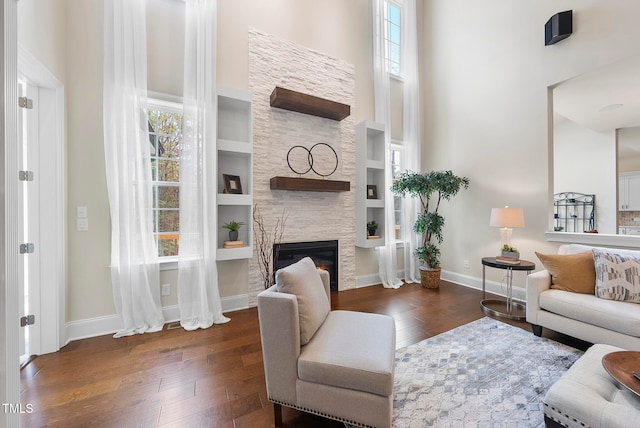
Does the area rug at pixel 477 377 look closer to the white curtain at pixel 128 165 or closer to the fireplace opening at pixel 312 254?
the fireplace opening at pixel 312 254

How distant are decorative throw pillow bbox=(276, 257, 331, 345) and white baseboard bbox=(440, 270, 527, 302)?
3328 millimetres

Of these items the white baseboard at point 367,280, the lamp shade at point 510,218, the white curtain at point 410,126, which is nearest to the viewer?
the lamp shade at point 510,218

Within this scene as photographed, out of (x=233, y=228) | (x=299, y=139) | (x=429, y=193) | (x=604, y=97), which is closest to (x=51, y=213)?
(x=233, y=228)

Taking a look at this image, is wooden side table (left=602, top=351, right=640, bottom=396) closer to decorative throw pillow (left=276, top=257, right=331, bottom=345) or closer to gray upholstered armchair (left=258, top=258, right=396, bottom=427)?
gray upholstered armchair (left=258, top=258, right=396, bottom=427)

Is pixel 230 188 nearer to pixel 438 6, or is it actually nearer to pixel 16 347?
pixel 16 347

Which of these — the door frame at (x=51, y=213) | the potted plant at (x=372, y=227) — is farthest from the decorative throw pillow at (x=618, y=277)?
the door frame at (x=51, y=213)

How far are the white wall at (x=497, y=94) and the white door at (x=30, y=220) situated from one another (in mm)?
5328

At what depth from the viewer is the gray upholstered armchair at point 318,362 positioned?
126 cm

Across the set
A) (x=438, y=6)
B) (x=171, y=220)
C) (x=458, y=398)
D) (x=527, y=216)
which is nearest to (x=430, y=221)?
(x=527, y=216)

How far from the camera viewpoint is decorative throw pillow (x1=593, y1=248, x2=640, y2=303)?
7.02 ft

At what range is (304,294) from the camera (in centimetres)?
159

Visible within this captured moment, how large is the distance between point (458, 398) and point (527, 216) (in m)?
2.99

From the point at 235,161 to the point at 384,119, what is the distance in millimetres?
2593

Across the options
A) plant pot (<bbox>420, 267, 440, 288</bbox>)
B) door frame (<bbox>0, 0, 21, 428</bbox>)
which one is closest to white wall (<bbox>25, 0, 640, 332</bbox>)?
plant pot (<bbox>420, 267, 440, 288</bbox>)
